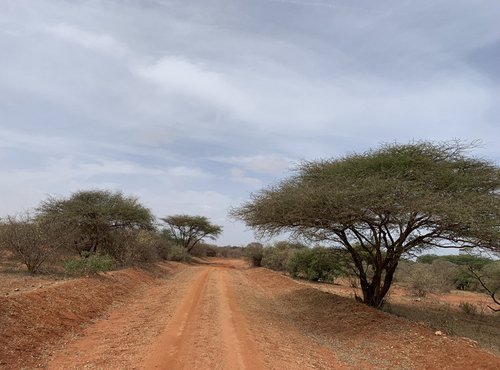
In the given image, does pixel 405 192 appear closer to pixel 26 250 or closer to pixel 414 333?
pixel 414 333

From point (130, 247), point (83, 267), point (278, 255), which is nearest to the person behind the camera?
point (83, 267)

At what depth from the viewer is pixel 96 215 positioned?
2689 cm

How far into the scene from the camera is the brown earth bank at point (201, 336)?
7.58 m

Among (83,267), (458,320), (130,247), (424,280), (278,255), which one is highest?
(278,255)

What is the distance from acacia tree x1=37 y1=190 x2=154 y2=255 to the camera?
26.0 meters

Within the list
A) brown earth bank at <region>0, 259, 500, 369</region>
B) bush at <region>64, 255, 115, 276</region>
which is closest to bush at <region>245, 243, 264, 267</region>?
bush at <region>64, 255, 115, 276</region>

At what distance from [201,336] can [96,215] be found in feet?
64.0

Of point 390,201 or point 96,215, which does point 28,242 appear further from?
point 390,201

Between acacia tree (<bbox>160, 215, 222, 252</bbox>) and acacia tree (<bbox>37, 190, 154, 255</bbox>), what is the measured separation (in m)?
23.6

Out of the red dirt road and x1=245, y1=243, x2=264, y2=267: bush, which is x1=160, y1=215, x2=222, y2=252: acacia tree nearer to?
x1=245, y1=243, x2=264, y2=267: bush

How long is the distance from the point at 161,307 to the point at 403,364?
768 cm

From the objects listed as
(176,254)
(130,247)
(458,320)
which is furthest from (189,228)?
(458,320)

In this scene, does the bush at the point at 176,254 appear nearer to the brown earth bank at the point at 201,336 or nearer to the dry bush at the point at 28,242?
the dry bush at the point at 28,242

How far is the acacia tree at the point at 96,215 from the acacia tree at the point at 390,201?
13581 mm
